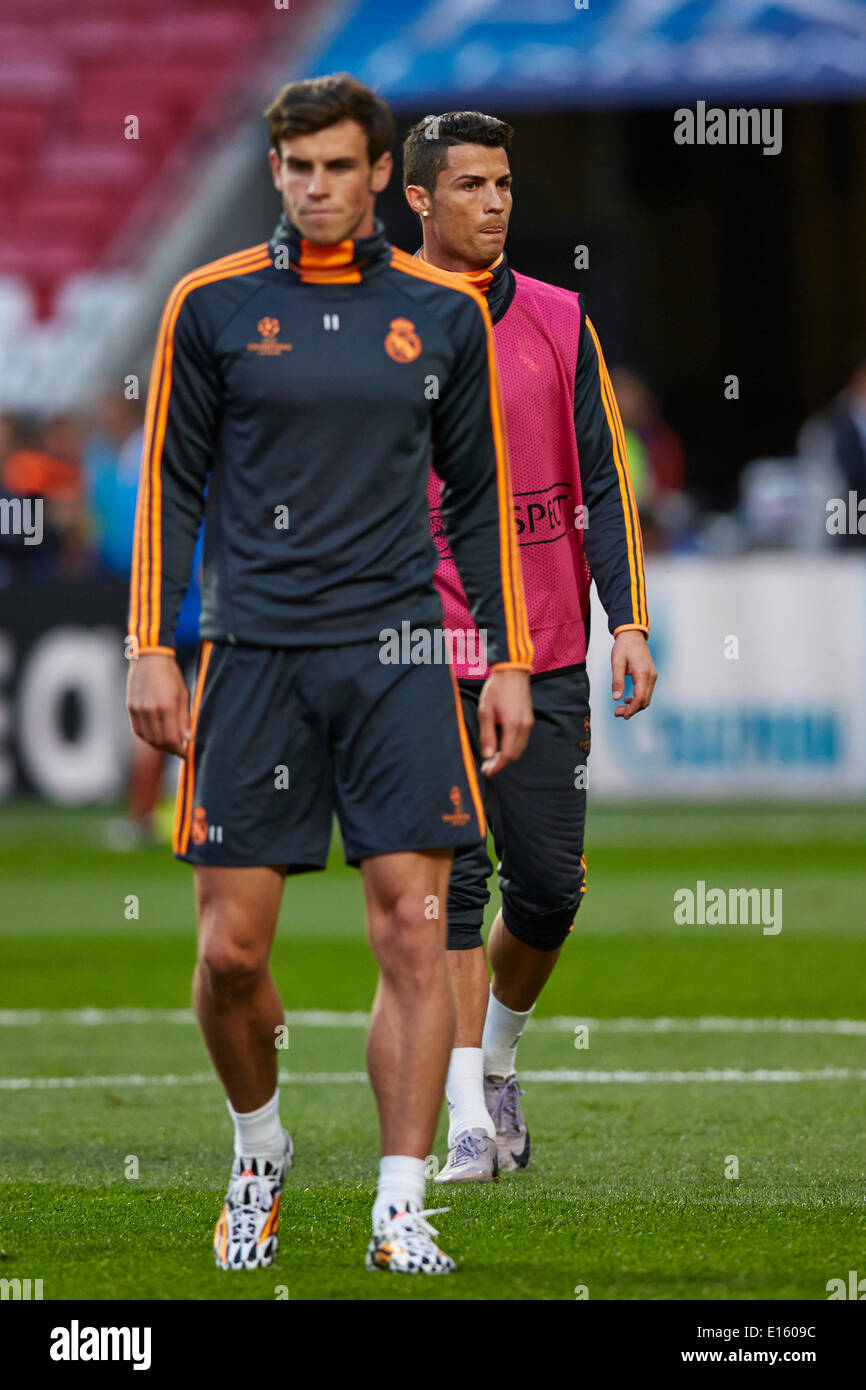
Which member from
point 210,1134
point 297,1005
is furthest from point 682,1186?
point 297,1005

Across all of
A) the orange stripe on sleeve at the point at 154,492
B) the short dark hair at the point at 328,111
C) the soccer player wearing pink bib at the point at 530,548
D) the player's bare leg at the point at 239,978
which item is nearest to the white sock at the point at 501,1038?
the soccer player wearing pink bib at the point at 530,548

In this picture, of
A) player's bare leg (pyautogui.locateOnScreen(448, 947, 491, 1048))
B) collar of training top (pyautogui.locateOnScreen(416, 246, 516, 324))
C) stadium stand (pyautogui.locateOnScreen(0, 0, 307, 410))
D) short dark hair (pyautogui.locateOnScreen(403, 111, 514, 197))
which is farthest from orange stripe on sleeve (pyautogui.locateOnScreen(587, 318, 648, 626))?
stadium stand (pyautogui.locateOnScreen(0, 0, 307, 410))

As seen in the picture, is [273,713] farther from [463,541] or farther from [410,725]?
[463,541]

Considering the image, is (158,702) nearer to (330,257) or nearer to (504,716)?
(504,716)

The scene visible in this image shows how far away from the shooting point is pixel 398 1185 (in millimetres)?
4438

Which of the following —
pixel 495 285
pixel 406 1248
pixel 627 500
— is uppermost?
pixel 495 285

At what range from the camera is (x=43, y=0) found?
23.7m

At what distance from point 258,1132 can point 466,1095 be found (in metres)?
1.20

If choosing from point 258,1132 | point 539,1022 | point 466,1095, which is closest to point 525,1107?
point 466,1095

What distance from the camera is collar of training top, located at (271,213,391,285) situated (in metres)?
4.50

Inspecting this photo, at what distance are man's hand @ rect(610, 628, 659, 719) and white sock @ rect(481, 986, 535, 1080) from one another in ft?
3.18

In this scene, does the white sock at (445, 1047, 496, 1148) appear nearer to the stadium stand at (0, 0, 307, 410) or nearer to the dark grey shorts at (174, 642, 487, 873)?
the dark grey shorts at (174, 642, 487, 873)
